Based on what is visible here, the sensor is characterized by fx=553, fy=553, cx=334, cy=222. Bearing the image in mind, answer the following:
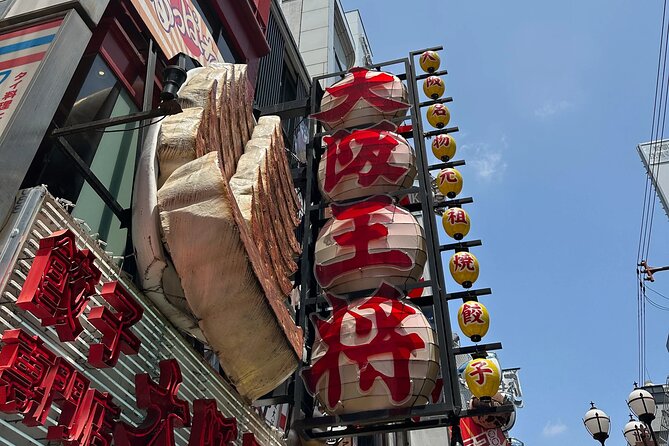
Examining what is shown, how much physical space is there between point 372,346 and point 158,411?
3432mm

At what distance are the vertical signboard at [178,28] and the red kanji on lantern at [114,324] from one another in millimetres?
4274

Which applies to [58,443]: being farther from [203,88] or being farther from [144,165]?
[203,88]

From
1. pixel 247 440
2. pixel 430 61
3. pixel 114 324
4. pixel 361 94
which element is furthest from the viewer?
pixel 430 61

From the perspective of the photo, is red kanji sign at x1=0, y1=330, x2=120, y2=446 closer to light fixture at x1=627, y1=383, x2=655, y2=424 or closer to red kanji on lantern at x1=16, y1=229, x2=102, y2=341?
red kanji on lantern at x1=16, y1=229, x2=102, y2=341

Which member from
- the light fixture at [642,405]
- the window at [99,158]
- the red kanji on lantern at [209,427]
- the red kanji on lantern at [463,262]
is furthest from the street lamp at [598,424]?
the window at [99,158]

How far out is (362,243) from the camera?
8883mm

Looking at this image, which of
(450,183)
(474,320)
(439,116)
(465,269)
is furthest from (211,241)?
(439,116)

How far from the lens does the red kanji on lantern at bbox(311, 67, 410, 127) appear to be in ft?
37.0

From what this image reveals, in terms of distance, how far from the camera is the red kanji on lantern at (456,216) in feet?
42.2

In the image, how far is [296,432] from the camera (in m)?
8.42

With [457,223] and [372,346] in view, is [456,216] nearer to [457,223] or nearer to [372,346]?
[457,223]

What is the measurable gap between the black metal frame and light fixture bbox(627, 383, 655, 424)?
16.9 ft

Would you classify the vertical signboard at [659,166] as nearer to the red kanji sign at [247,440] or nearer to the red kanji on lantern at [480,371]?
the red kanji on lantern at [480,371]

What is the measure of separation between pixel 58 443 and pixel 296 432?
4.68 m
